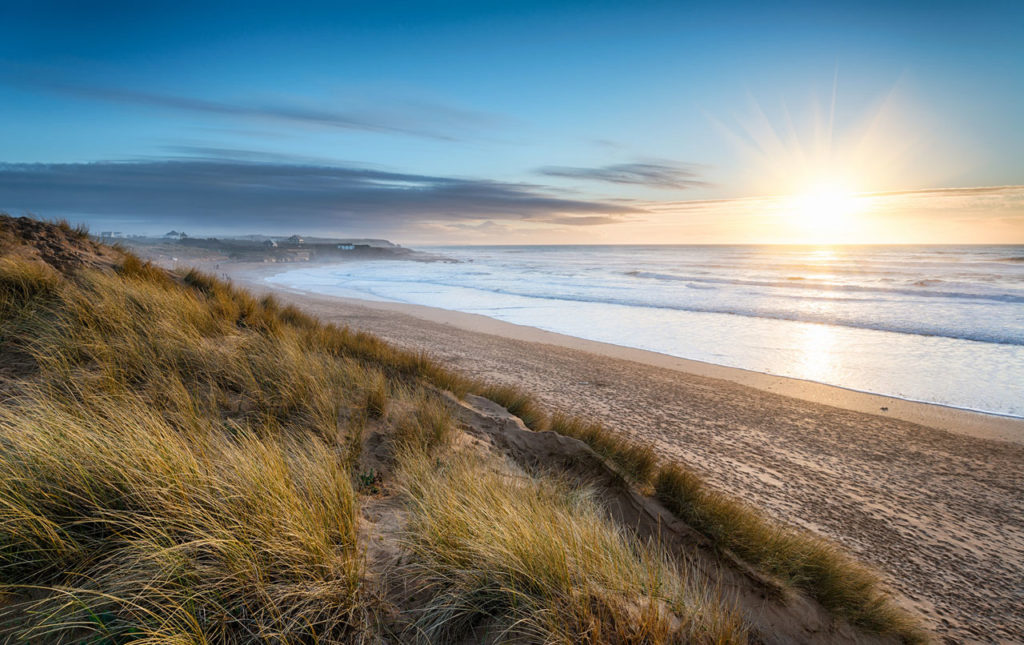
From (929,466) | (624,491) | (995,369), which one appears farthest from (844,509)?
(995,369)

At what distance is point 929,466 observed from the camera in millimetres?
6320

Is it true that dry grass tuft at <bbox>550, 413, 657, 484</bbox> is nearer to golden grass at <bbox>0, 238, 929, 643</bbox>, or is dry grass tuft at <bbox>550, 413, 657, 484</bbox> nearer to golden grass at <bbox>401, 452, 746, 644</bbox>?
golden grass at <bbox>0, 238, 929, 643</bbox>

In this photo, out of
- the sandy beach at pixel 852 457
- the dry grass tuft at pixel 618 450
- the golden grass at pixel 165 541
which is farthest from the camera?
the dry grass tuft at pixel 618 450

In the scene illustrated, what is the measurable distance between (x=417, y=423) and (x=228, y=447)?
180cm

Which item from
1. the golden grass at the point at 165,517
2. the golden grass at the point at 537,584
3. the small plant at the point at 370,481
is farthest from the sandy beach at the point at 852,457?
the golden grass at the point at 165,517

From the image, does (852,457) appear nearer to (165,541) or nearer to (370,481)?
(370,481)

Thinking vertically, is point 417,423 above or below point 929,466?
above

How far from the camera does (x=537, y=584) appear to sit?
241 cm

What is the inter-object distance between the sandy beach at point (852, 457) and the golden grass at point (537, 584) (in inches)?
111

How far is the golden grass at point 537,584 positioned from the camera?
2.25 meters

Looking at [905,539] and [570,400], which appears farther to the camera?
[570,400]

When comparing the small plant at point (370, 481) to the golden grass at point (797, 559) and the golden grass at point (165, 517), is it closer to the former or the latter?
the golden grass at point (165, 517)

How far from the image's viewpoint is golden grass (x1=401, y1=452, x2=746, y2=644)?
2.25 m

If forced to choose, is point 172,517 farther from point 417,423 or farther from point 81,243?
point 81,243
